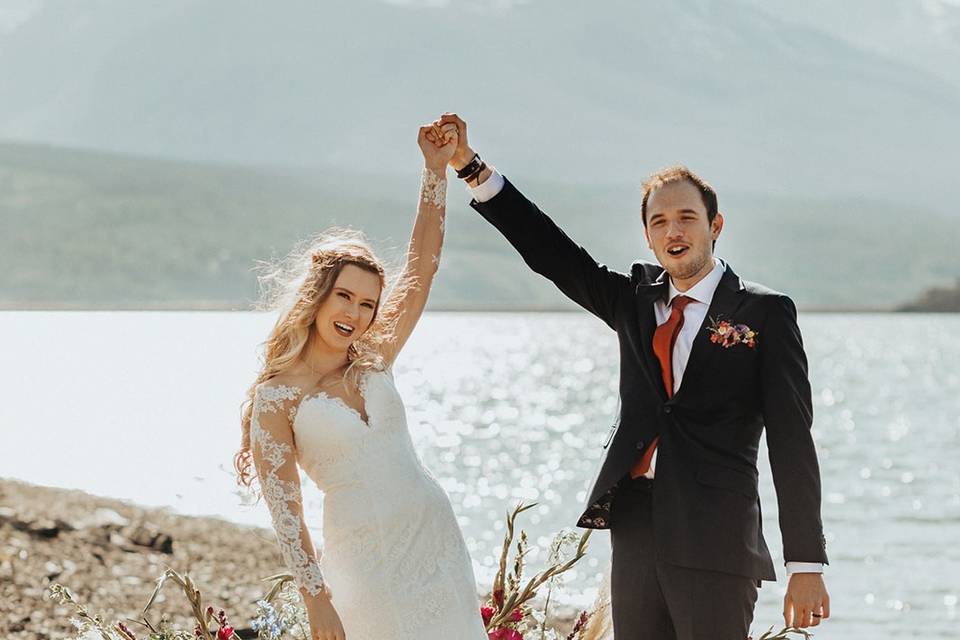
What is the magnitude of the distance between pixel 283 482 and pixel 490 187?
1.30 meters

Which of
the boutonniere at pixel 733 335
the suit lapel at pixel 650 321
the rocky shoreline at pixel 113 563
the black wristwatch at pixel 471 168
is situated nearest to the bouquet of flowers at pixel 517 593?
the suit lapel at pixel 650 321

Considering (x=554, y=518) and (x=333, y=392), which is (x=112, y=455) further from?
(x=333, y=392)

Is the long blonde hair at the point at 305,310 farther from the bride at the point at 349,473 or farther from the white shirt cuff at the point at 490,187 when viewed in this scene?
the white shirt cuff at the point at 490,187

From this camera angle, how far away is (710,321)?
3.86m

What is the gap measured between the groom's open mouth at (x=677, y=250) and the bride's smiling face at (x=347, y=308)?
2.92 ft

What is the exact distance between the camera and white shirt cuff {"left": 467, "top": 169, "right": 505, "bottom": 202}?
422 centimetres

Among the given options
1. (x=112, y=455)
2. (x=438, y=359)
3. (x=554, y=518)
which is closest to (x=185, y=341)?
(x=438, y=359)

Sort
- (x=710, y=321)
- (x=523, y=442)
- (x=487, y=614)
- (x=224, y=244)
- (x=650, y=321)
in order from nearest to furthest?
(x=710, y=321), (x=650, y=321), (x=487, y=614), (x=523, y=442), (x=224, y=244)

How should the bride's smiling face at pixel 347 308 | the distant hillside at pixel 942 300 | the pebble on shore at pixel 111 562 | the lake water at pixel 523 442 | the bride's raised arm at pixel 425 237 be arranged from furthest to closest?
the distant hillside at pixel 942 300 < the lake water at pixel 523 442 < the pebble on shore at pixel 111 562 < the bride's raised arm at pixel 425 237 < the bride's smiling face at pixel 347 308

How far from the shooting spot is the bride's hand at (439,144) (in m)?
4.16

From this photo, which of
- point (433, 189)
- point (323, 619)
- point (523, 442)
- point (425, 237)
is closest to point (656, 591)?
point (323, 619)

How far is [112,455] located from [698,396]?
20355 millimetres

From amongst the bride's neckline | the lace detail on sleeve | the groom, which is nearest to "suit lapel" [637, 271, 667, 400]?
the groom

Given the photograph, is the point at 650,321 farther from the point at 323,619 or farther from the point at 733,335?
the point at 323,619
